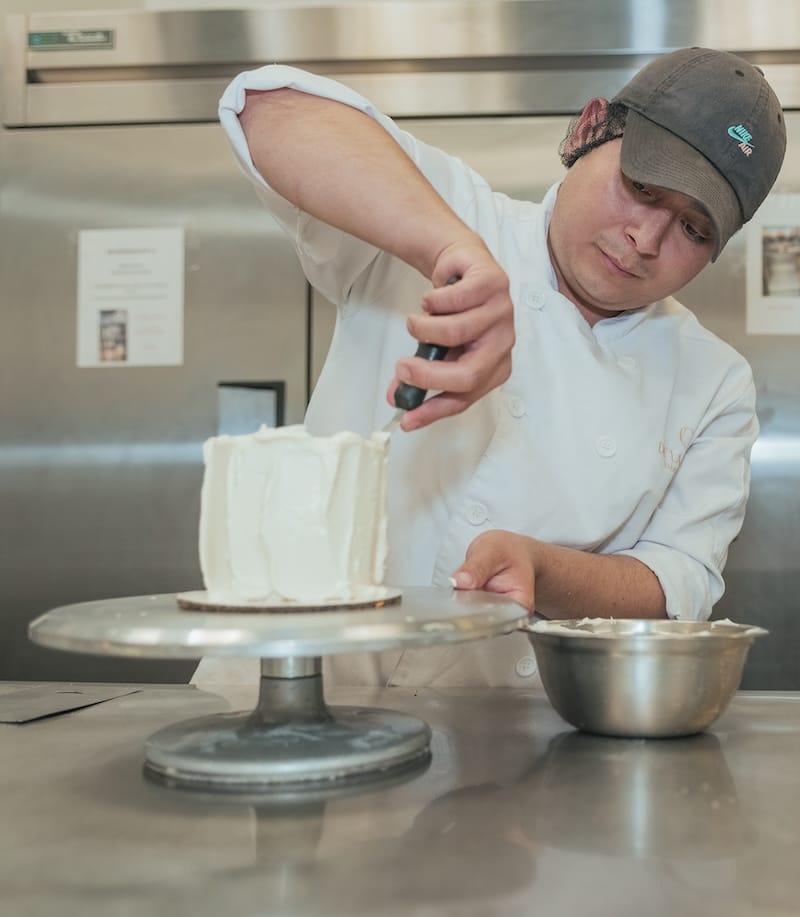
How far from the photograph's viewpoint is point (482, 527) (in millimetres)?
1306

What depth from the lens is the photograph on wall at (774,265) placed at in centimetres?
213

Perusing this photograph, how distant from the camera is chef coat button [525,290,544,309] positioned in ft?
4.58

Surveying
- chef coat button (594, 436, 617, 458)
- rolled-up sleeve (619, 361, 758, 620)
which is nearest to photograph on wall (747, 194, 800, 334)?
rolled-up sleeve (619, 361, 758, 620)

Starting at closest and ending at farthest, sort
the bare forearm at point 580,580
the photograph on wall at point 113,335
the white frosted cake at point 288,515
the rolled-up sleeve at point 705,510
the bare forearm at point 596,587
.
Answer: the white frosted cake at point 288,515 < the bare forearm at point 580,580 < the bare forearm at point 596,587 < the rolled-up sleeve at point 705,510 < the photograph on wall at point 113,335

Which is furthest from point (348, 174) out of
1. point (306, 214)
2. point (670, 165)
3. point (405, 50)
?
point (405, 50)

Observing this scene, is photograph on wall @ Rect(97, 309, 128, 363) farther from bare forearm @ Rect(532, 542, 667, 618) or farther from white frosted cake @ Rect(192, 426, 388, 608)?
white frosted cake @ Rect(192, 426, 388, 608)

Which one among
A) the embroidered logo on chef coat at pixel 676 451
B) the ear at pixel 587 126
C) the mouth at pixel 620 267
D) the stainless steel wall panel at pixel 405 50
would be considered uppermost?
the stainless steel wall panel at pixel 405 50

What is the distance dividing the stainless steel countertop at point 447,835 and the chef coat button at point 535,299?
0.65 meters

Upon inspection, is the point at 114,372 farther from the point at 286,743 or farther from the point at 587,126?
the point at 286,743

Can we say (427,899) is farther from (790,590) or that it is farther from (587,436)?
(790,590)

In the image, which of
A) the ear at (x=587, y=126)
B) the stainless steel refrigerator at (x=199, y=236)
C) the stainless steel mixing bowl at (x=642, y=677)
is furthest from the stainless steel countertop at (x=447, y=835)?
the stainless steel refrigerator at (x=199, y=236)

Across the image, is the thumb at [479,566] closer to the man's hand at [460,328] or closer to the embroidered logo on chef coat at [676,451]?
the man's hand at [460,328]

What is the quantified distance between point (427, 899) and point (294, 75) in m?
0.87

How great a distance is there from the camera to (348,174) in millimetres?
1039
